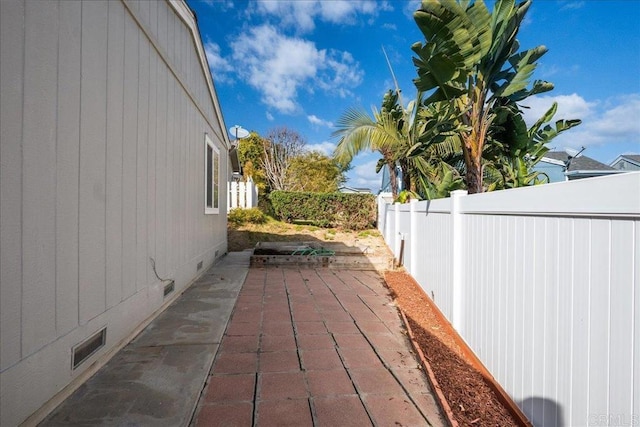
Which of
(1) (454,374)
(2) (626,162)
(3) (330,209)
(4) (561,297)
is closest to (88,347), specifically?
(1) (454,374)

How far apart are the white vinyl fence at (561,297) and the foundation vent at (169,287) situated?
12.1 ft

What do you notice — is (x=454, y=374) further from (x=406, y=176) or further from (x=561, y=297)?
(x=406, y=176)

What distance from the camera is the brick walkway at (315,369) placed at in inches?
84.0

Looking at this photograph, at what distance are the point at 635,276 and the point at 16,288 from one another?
300cm

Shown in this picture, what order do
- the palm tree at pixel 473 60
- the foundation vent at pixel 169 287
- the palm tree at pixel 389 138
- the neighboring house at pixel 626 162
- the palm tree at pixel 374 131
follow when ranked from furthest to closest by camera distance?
the neighboring house at pixel 626 162
the palm tree at pixel 374 131
the palm tree at pixel 389 138
the foundation vent at pixel 169 287
the palm tree at pixel 473 60

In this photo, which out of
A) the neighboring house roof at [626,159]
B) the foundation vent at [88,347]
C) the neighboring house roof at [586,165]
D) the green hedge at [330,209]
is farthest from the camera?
the neighboring house roof at [626,159]

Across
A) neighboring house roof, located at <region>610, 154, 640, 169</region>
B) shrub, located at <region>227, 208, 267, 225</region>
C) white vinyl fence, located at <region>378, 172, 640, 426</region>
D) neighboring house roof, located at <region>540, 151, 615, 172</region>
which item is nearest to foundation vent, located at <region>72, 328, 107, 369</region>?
white vinyl fence, located at <region>378, 172, 640, 426</region>

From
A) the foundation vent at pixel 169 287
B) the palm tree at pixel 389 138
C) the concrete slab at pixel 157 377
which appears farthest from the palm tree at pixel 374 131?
the concrete slab at pixel 157 377

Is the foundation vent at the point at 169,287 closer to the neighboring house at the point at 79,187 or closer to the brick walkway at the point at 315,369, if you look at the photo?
the neighboring house at the point at 79,187

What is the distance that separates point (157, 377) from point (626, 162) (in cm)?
2382

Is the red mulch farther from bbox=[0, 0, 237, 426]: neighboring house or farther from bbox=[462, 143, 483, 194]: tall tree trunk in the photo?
bbox=[0, 0, 237, 426]: neighboring house

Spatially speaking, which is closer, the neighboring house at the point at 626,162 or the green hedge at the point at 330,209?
the green hedge at the point at 330,209

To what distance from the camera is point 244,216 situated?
38.5 feet

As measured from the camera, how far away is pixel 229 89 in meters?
17.8
